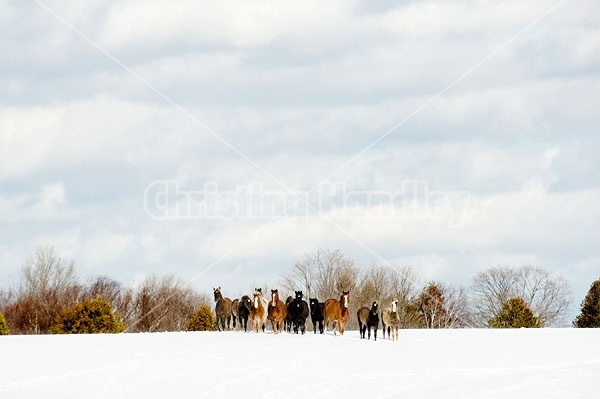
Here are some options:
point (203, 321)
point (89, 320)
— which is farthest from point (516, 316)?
point (89, 320)

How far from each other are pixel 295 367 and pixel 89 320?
18370 mm

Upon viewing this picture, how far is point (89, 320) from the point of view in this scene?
3788 centimetres

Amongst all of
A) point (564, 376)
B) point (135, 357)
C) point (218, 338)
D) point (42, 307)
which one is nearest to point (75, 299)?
point (42, 307)

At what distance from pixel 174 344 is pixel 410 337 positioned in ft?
28.1

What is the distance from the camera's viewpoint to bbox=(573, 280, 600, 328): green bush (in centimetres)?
4316

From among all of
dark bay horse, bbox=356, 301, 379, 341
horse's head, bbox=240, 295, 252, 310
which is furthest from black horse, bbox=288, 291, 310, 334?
dark bay horse, bbox=356, 301, 379, 341

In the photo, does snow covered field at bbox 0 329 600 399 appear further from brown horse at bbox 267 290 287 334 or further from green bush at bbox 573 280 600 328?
green bush at bbox 573 280 600 328

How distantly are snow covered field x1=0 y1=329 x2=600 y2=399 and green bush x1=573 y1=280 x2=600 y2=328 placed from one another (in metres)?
14.3

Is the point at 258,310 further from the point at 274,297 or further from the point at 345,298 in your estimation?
the point at 345,298

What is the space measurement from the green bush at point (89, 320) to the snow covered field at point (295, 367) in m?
7.77

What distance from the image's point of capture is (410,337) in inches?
1203

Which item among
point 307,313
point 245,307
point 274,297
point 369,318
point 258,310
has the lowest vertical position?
point 369,318

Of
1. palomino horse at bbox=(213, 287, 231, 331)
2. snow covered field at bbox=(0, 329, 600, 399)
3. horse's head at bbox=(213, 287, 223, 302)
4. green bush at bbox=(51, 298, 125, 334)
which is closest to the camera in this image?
snow covered field at bbox=(0, 329, 600, 399)

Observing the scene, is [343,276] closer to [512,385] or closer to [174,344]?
[174,344]
